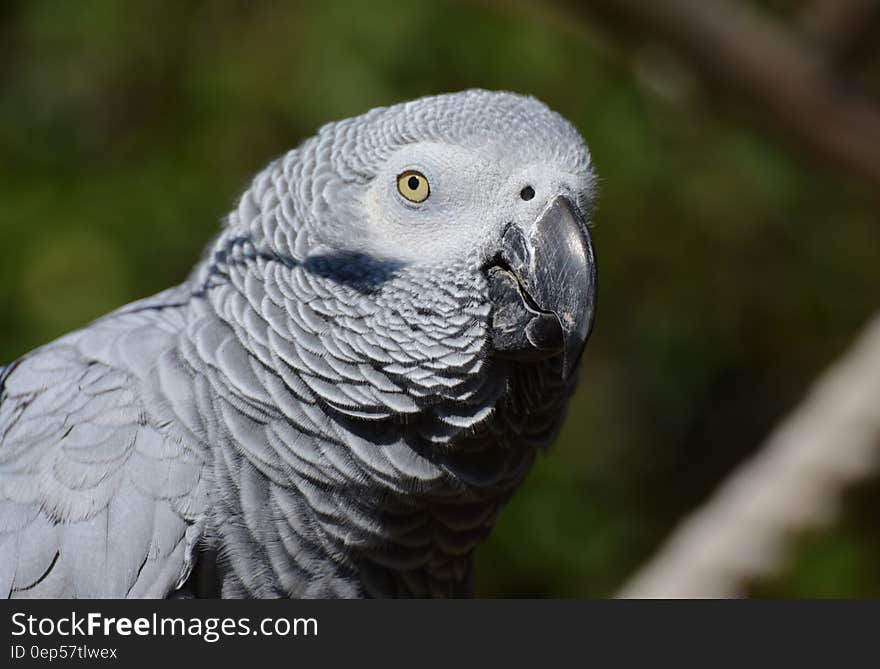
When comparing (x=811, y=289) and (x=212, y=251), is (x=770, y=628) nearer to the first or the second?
(x=212, y=251)

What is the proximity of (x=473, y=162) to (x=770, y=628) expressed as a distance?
30.4 inches

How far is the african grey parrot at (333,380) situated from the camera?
1.04 meters

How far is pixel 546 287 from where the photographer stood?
3.30ft

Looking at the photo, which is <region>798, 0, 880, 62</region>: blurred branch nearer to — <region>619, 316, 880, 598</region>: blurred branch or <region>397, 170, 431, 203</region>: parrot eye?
<region>619, 316, 880, 598</region>: blurred branch

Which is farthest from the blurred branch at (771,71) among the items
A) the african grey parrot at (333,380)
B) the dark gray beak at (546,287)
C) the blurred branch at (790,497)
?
the dark gray beak at (546,287)

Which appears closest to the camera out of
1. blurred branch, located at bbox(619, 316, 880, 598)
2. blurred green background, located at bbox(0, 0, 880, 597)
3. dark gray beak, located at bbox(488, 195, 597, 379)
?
dark gray beak, located at bbox(488, 195, 597, 379)

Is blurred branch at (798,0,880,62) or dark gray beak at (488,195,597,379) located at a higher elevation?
blurred branch at (798,0,880,62)

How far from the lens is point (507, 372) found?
111 centimetres

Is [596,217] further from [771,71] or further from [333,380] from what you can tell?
[333,380]

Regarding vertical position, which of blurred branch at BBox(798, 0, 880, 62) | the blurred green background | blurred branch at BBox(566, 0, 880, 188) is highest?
blurred branch at BBox(798, 0, 880, 62)

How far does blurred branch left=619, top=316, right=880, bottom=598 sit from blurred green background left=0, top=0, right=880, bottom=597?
1.76 ft

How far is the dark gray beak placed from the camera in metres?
1.01

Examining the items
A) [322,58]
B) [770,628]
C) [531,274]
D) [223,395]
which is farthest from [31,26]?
[770,628]

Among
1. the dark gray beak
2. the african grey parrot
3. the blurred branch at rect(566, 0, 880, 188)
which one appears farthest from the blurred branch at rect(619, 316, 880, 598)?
the dark gray beak
